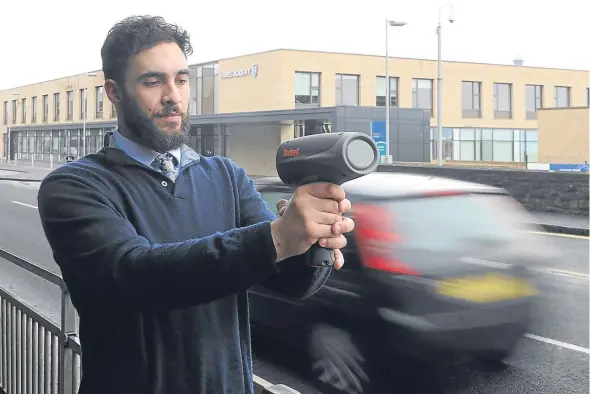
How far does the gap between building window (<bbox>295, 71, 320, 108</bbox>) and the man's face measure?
40091 mm

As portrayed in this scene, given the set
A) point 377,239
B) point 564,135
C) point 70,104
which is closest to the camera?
point 377,239

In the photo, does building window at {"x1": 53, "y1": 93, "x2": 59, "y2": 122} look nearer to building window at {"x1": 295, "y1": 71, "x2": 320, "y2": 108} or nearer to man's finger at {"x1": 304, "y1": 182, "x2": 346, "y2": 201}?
building window at {"x1": 295, "y1": 71, "x2": 320, "y2": 108}

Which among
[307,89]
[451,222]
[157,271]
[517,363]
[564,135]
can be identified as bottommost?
[517,363]

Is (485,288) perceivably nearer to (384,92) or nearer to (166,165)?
(166,165)

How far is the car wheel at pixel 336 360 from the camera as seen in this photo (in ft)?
15.7

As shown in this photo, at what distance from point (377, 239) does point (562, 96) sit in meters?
52.8

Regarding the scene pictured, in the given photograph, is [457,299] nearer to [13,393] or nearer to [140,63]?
[13,393]

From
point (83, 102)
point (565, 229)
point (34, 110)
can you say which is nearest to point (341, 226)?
point (565, 229)

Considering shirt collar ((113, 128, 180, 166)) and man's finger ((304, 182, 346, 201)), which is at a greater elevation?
shirt collar ((113, 128, 180, 166))

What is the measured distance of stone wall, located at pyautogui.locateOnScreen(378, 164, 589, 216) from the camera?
52.7 ft

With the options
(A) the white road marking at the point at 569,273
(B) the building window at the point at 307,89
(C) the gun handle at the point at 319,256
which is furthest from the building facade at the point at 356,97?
(C) the gun handle at the point at 319,256

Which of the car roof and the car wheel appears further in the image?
the car roof

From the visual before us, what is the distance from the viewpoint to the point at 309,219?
1.21 m

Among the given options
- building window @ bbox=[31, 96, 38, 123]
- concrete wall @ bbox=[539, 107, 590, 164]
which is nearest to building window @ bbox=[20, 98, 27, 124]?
building window @ bbox=[31, 96, 38, 123]
